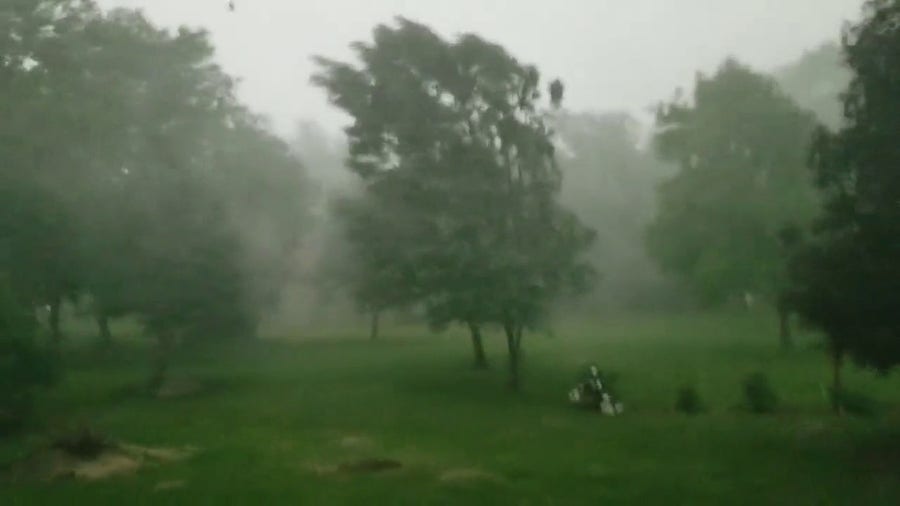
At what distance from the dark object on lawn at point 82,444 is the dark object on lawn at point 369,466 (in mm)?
4785

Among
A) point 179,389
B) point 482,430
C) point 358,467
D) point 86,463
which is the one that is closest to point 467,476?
point 358,467

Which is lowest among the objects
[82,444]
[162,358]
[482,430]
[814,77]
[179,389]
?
[482,430]

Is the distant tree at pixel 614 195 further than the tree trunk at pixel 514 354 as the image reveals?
Yes

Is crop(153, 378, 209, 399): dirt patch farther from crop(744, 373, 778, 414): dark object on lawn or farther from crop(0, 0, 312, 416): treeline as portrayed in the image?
crop(744, 373, 778, 414): dark object on lawn

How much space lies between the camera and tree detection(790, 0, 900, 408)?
1720 centimetres

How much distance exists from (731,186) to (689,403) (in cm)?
1528

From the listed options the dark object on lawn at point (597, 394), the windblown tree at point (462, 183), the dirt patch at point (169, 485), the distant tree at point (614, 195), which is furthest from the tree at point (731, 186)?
the dirt patch at point (169, 485)

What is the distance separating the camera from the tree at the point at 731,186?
36875mm

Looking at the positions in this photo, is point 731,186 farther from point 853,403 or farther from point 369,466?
point 369,466

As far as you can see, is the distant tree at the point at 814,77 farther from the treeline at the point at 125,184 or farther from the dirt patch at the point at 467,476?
the dirt patch at the point at 467,476

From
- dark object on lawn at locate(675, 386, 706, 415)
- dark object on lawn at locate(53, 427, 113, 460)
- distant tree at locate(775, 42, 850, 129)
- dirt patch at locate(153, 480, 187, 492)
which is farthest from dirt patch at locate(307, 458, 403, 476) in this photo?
distant tree at locate(775, 42, 850, 129)

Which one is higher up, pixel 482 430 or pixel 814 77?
pixel 814 77

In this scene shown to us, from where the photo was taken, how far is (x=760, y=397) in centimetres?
2486

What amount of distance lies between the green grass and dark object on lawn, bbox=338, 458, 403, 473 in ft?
1.06
